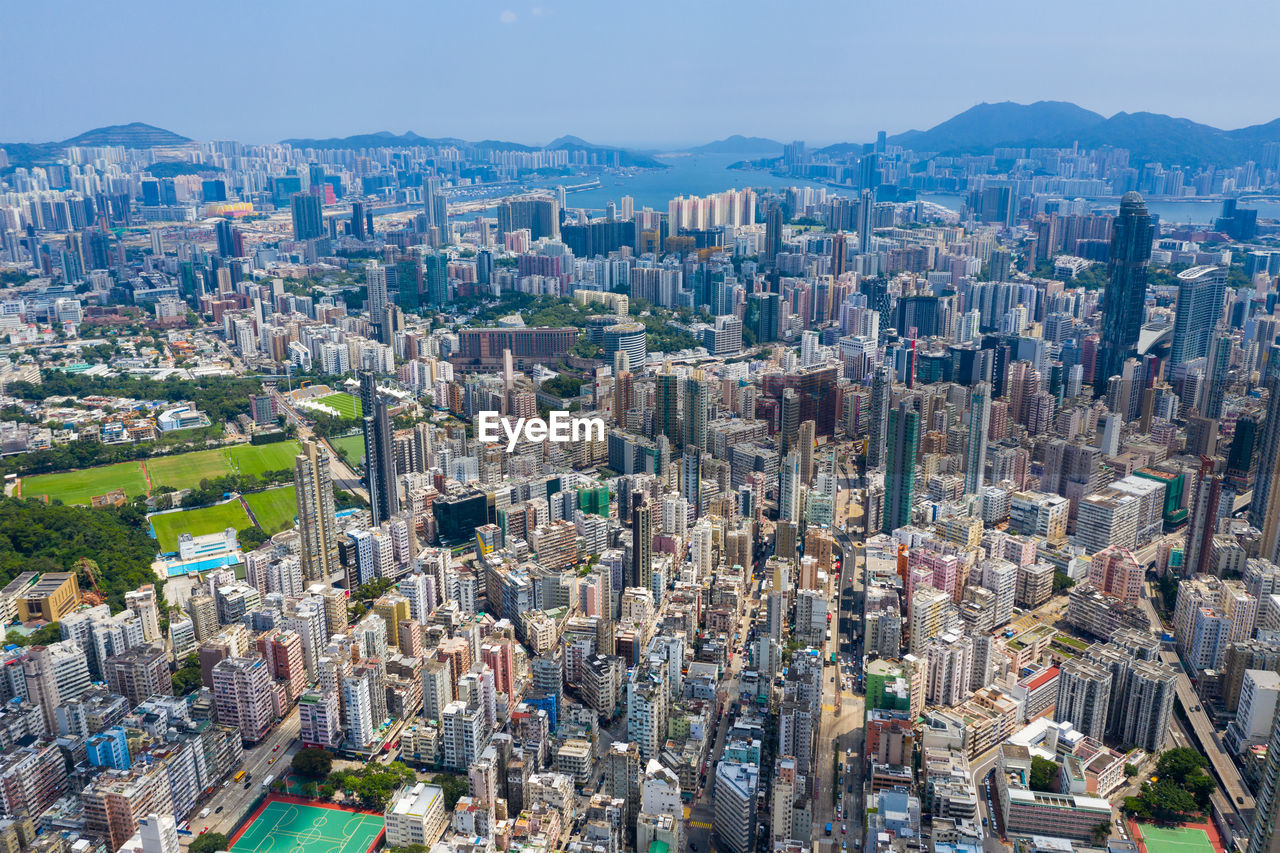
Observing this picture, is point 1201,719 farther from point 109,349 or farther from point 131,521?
point 109,349

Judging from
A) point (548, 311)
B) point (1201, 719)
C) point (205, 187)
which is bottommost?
point (1201, 719)

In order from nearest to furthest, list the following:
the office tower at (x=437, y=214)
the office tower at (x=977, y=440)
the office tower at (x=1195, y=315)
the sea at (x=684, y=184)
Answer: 1. the office tower at (x=977, y=440)
2. the office tower at (x=1195, y=315)
3. the office tower at (x=437, y=214)
4. the sea at (x=684, y=184)

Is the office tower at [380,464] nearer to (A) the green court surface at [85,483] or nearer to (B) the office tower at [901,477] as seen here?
(A) the green court surface at [85,483]

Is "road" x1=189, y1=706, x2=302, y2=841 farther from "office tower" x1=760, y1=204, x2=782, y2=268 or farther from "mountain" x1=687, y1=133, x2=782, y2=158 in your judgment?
"mountain" x1=687, y1=133, x2=782, y2=158

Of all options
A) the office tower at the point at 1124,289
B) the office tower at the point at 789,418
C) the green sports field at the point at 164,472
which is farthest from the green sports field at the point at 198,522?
the office tower at the point at 1124,289

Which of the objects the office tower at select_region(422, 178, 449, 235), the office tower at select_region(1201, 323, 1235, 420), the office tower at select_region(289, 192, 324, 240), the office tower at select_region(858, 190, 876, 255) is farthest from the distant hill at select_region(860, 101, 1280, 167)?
the office tower at select_region(289, 192, 324, 240)

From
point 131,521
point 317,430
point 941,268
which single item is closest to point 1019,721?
point 131,521
